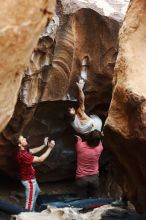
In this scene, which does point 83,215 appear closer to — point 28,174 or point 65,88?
point 28,174

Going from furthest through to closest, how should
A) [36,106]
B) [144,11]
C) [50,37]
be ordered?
[36,106], [50,37], [144,11]

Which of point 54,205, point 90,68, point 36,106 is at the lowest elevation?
point 54,205

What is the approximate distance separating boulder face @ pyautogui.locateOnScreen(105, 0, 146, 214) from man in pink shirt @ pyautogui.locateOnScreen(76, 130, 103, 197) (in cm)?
285

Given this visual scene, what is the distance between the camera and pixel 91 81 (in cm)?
965

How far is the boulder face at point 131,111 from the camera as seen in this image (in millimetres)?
5012

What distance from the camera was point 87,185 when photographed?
29.1 feet

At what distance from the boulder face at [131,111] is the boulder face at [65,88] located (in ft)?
9.43

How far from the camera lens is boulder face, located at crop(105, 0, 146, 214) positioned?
5.01 meters

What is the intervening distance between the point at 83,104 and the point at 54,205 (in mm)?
2324

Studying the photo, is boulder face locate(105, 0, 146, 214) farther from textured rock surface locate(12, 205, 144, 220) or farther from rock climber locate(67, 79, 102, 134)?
rock climber locate(67, 79, 102, 134)

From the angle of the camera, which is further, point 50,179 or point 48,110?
point 50,179

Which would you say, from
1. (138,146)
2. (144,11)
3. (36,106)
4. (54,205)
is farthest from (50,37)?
(138,146)

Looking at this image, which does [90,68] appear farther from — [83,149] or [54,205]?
[54,205]

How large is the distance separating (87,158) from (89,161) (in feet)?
0.21
